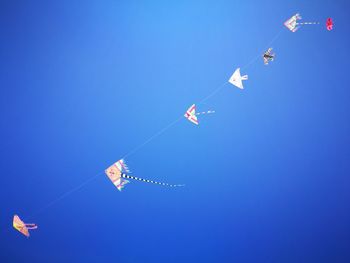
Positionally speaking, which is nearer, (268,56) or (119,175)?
(268,56)

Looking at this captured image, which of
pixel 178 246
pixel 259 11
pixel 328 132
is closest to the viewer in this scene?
pixel 259 11

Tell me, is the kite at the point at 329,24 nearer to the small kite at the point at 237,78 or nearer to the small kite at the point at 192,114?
the small kite at the point at 237,78

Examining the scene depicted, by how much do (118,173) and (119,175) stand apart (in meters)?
0.02

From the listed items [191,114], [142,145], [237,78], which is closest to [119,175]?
[142,145]

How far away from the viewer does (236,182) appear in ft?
6.97

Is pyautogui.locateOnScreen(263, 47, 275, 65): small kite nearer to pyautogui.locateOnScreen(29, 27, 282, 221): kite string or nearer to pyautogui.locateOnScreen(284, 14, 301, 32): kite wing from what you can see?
pyautogui.locateOnScreen(29, 27, 282, 221): kite string

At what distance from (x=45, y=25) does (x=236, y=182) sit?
1639 mm

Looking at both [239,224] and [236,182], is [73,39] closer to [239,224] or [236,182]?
[236,182]

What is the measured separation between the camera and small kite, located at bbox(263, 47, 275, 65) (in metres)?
1.94

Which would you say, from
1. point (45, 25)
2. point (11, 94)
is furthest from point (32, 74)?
point (45, 25)

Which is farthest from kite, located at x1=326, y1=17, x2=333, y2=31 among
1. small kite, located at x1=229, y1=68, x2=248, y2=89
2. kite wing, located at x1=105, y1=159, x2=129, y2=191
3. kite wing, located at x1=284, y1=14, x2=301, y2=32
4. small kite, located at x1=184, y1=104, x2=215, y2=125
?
kite wing, located at x1=105, y1=159, x2=129, y2=191

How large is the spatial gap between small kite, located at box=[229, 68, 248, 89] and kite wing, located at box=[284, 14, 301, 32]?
407mm

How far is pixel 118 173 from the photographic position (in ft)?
6.83

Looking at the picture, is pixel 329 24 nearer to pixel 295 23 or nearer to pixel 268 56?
pixel 295 23
